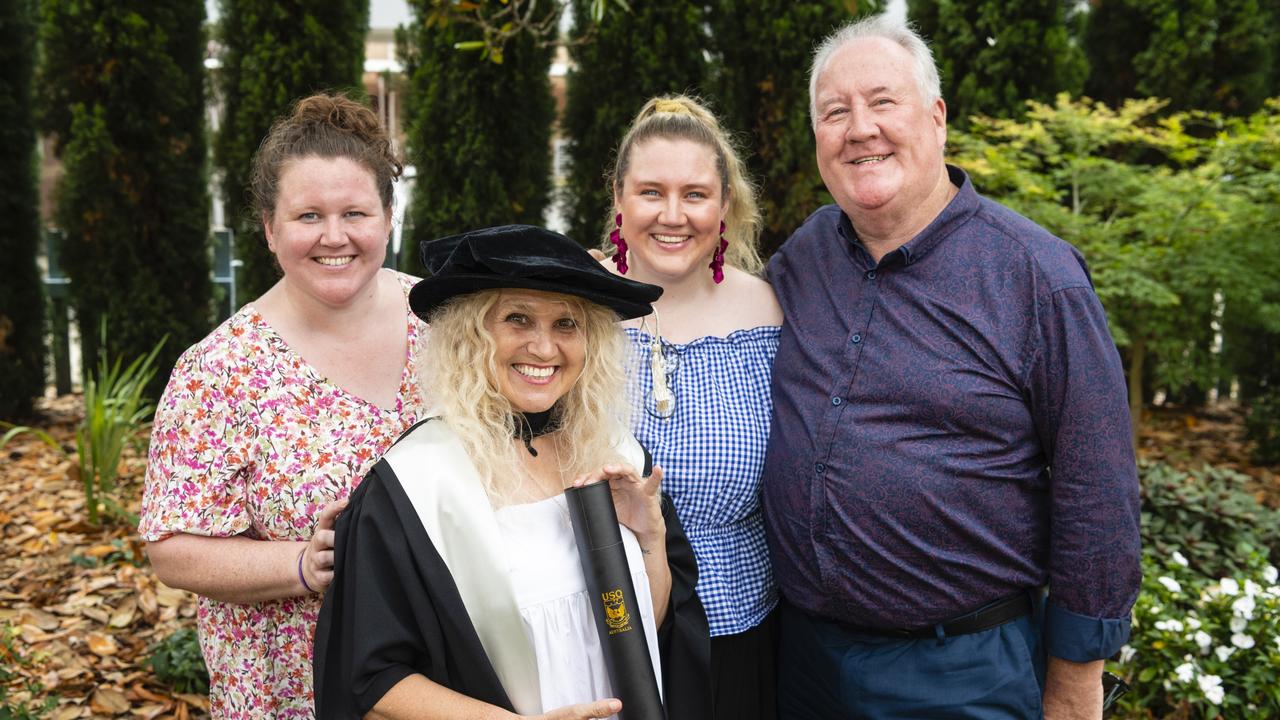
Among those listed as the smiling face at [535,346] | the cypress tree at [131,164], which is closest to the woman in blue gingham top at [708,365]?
the smiling face at [535,346]

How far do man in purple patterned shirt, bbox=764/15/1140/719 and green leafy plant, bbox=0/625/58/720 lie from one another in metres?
2.35

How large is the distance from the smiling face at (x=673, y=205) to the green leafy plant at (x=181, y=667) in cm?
228

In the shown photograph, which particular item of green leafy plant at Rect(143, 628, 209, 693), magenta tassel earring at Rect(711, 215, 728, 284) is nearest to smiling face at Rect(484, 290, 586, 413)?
magenta tassel earring at Rect(711, 215, 728, 284)

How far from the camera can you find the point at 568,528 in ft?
6.55

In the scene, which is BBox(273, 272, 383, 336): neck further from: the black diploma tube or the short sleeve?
the black diploma tube

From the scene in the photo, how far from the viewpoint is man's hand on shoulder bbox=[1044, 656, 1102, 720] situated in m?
2.23

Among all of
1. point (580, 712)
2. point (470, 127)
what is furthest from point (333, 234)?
point (470, 127)

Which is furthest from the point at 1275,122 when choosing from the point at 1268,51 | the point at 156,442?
the point at 156,442

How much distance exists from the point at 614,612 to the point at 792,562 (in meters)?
0.72

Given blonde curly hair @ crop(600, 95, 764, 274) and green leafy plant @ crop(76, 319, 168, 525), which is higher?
blonde curly hair @ crop(600, 95, 764, 274)

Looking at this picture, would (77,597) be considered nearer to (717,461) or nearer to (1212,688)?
(717,461)

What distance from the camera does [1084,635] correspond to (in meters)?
2.17

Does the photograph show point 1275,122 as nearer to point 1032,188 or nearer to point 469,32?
point 1032,188

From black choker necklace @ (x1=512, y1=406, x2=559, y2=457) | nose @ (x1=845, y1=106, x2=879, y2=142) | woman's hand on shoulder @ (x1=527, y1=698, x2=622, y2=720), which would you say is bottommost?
woman's hand on shoulder @ (x1=527, y1=698, x2=622, y2=720)
